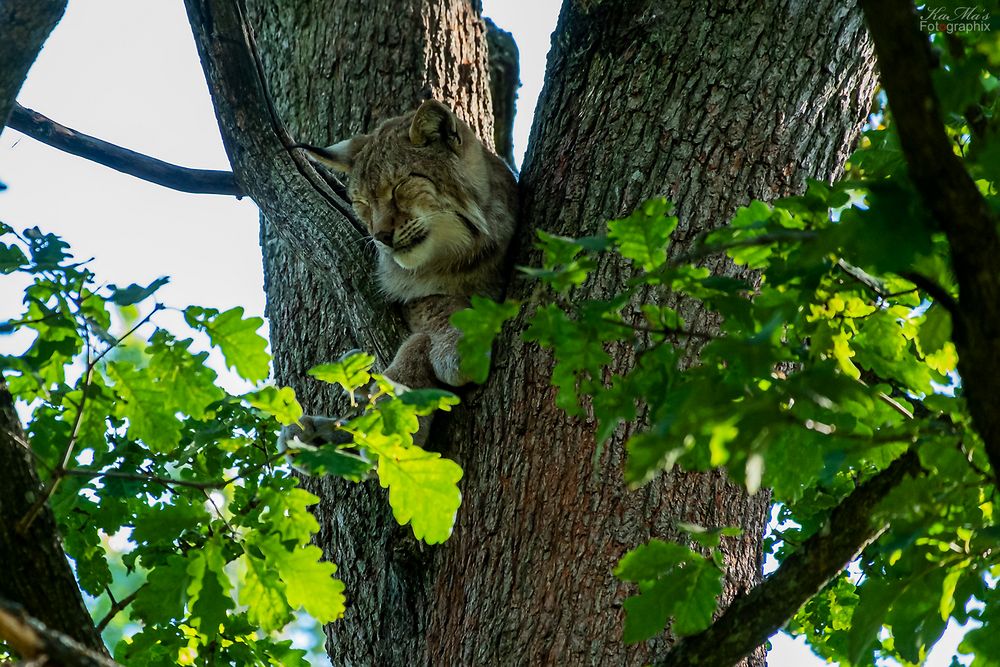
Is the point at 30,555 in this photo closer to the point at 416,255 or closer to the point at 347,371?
the point at 347,371

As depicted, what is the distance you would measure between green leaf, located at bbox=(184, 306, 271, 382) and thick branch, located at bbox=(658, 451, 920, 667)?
113cm

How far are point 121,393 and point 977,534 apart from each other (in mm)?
1784

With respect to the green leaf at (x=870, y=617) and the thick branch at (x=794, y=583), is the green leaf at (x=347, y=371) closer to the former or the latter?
the thick branch at (x=794, y=583)

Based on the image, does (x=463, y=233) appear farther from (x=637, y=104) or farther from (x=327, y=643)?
(x=327, y=643)

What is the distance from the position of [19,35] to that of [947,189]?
2143 mm

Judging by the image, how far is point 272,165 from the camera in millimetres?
3275

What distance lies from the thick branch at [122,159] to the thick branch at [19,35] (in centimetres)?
142

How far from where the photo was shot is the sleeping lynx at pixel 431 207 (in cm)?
377

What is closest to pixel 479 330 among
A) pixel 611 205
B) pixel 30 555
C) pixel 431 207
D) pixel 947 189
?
pixel 947 189

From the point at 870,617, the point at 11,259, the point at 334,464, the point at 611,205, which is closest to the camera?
the point at 870,617

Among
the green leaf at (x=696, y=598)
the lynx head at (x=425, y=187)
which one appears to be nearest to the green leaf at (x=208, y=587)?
the green leaf at (x=696, y=598)

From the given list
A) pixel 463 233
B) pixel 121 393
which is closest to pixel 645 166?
pixel 463 233

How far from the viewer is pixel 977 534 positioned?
1.52 metres

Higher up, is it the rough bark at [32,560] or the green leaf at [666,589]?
the rough bark at [32,560]
